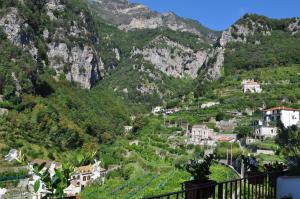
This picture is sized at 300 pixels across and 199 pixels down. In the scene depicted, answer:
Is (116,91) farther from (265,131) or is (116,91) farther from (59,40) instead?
(265,131)

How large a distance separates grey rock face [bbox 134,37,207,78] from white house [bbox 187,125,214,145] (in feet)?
336

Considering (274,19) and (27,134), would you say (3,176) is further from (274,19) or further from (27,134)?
(274,19)

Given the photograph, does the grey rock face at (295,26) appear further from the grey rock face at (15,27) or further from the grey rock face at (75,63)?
the grey rock face at (15,27)

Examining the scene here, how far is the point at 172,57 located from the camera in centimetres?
17225

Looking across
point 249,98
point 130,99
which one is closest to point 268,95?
point 249,98

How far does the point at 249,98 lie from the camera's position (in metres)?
72.7

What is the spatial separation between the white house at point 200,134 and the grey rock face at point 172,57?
102 meters

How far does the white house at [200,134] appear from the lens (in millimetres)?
57844

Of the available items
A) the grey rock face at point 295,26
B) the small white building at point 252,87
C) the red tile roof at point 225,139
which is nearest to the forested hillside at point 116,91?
the grey rock face at point 295,26

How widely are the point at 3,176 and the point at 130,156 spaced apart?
16.8 metres

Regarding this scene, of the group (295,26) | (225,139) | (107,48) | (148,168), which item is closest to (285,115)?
(225,139)

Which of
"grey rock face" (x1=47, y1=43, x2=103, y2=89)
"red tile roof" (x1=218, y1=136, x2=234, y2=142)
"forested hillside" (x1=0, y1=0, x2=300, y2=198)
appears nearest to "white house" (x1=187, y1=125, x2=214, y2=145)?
"forested hillside" (x1=0, y1=0, x2=300, y2=198)

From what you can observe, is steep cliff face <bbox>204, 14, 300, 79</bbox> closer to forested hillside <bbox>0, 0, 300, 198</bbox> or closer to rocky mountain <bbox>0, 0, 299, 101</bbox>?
rocky mountain <bbox>0, 0, 299, 101</bbox>

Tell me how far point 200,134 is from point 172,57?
115179 millimetres
